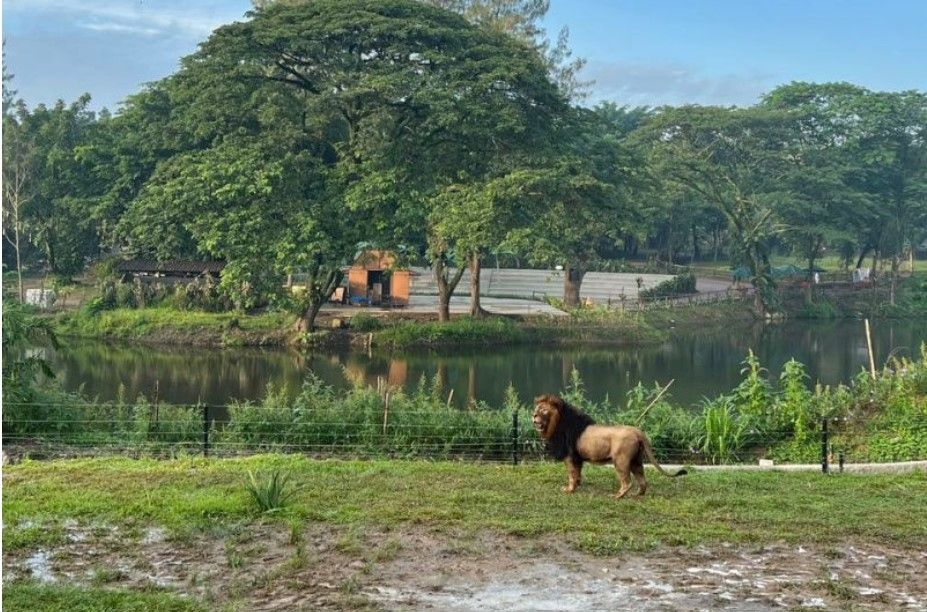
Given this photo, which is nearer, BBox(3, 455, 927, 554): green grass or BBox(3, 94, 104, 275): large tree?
BBox(3, 455, 927, 554): green grass

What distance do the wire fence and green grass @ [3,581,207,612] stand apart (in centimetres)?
609

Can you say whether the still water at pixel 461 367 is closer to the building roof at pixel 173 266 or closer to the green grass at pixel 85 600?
the building roof at pixel 173 266

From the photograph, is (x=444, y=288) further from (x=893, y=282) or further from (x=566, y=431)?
(x=893, y=282)

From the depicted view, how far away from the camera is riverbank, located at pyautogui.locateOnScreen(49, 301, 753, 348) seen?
113 feet

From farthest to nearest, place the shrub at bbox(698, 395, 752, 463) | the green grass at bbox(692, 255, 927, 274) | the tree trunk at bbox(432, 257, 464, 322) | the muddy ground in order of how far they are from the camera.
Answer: the green grass at bbox(692, 255, 927, 274) < the tree trunk at bbox(432, 257, 464, 322) < the shrub at bbox(698, 395, 752, 463) < the muddy ground

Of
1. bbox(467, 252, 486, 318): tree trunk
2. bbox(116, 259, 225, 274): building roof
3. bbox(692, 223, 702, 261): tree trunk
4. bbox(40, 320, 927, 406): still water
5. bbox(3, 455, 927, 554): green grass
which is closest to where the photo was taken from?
bbox(3, 455, 927, 554): green grass

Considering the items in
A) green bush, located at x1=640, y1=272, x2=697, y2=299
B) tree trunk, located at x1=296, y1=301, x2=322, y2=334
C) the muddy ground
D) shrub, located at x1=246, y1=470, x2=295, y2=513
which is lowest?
Answer: the muddy ground

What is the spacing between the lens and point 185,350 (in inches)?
1318

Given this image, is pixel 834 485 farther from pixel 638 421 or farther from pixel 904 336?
pixel 904 336

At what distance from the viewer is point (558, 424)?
31.4ft

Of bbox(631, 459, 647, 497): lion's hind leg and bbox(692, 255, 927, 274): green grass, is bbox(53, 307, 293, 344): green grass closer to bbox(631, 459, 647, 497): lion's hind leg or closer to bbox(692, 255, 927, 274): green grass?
bbox(631, 459, 647, 497): lion's hind leg

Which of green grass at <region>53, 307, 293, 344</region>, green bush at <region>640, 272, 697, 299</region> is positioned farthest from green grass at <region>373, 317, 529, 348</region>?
green bush at <region>640, 272, 697, 299</region>

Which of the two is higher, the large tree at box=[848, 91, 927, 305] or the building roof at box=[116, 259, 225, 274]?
the large tree at box=[848, 91, 927, 305]

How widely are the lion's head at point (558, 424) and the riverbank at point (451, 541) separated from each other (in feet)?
1.51
